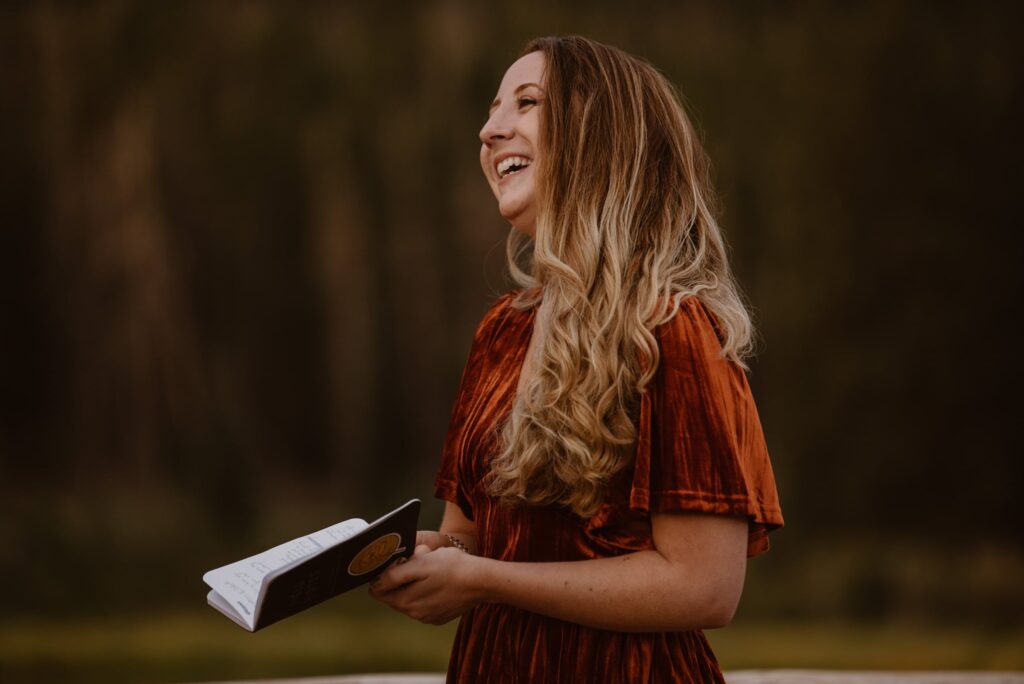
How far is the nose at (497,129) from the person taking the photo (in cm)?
148

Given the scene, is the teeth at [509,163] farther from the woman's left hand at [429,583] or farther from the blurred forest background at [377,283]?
the blurred forest background at [377,283]

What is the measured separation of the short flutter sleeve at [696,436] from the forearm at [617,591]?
0.08 metres

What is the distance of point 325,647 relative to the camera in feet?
14.1

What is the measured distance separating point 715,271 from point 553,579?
18.2 inches

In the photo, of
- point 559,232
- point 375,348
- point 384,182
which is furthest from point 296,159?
point 559,232

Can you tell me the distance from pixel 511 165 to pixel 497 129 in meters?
0.05

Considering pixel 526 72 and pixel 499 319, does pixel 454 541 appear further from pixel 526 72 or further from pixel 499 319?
pixel 526 72

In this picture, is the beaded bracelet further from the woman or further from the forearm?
the forearm

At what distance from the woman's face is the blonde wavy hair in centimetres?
3

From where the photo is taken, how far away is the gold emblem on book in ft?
3.75

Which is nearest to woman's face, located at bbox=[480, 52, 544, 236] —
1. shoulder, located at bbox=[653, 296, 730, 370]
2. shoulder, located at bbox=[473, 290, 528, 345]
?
shoulder, located at bbox=[473, 290, 528, 345]

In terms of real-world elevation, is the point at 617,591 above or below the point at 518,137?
below

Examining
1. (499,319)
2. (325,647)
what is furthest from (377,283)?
(499,319)

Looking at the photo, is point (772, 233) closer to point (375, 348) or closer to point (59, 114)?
point (375, 348)
